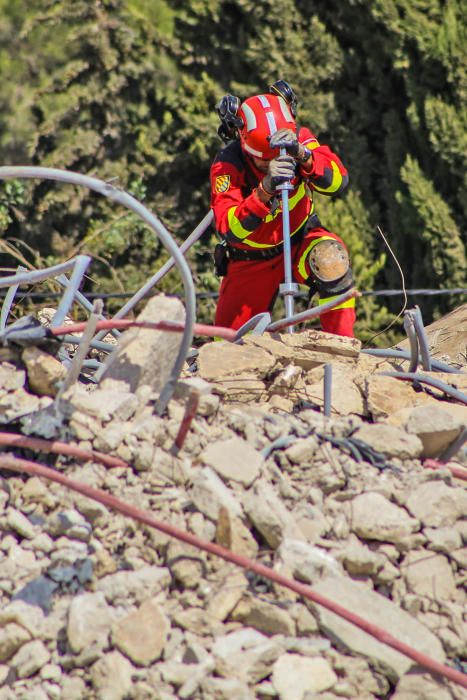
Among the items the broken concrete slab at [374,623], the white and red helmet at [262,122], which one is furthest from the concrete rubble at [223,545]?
the white and red helmet at [262,122]

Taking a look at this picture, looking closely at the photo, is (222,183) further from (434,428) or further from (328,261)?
(434,428)

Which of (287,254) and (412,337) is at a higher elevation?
(287,254)

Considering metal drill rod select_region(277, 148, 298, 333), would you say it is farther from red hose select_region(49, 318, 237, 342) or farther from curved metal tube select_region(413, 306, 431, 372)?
red hose select_region(49, 318, 237, 342)

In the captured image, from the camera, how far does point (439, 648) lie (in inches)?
97.8

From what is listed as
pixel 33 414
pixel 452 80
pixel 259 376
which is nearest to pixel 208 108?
pixel 452 80

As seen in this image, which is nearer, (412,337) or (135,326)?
(135,326)

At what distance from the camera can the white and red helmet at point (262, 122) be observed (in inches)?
176

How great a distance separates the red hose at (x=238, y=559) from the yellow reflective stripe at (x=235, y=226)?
76.0 inches

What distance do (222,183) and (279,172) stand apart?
48 centimetres

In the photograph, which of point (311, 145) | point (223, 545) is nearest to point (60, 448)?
point (223, 545)

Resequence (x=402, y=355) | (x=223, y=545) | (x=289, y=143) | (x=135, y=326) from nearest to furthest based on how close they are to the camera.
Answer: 1. (x=223, y=545)
2. (x=135, y=326)
3. (x=402, y=355)
4. (x=289, y=143)

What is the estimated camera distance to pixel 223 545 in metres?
2.60

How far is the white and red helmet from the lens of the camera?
14.6 feet

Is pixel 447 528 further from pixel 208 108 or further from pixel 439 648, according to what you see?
pixel 208 108
